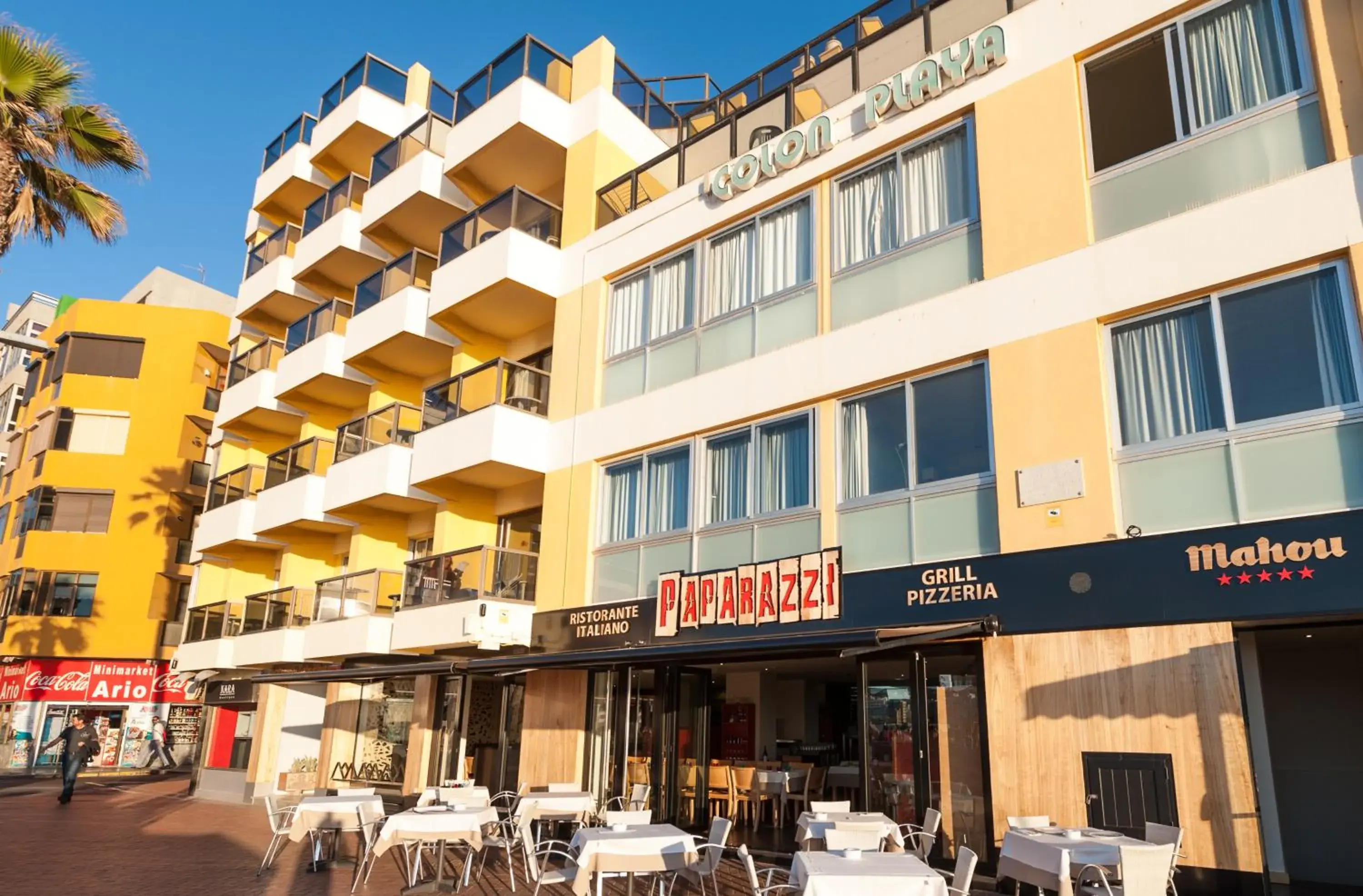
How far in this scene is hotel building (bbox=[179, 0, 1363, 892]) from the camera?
28.9ft

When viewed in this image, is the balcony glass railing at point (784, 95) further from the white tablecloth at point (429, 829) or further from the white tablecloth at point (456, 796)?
the white tablecloth at point (429, 829)

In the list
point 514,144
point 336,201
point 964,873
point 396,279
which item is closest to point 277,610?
point 396,279

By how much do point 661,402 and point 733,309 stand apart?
1.84 m

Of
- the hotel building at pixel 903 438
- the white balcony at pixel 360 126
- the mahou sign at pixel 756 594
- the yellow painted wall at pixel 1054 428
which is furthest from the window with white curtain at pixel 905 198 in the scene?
the white balcony at pixel 360 126

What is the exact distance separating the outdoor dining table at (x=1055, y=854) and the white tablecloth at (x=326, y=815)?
731 centimetres

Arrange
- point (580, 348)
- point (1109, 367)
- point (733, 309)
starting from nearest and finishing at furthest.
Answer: point (1109, 367) < point (733, 309) < point (580, 348)

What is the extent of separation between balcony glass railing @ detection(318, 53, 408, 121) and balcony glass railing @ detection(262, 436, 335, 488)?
991 cm

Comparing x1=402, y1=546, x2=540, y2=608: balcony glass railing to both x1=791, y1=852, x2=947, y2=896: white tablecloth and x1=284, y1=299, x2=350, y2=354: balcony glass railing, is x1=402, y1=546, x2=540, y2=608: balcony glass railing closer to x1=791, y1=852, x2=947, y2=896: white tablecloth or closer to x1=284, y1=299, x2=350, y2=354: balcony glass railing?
x1=284, y1=299, x2=350, y2=354: balcony glass railing

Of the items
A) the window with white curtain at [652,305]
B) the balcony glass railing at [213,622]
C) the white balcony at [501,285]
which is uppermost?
the white balcony at [501,285]

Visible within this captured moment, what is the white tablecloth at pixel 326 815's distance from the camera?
11.1 meters

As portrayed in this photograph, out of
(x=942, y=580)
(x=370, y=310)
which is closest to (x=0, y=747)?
(x=370, y=310)

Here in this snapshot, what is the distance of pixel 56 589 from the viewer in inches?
1396

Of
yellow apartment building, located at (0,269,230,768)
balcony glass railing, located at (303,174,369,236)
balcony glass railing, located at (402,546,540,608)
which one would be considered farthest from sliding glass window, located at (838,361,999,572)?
yellow apartment building, located at (0,269,230,768)

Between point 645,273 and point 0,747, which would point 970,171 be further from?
point 0,747
